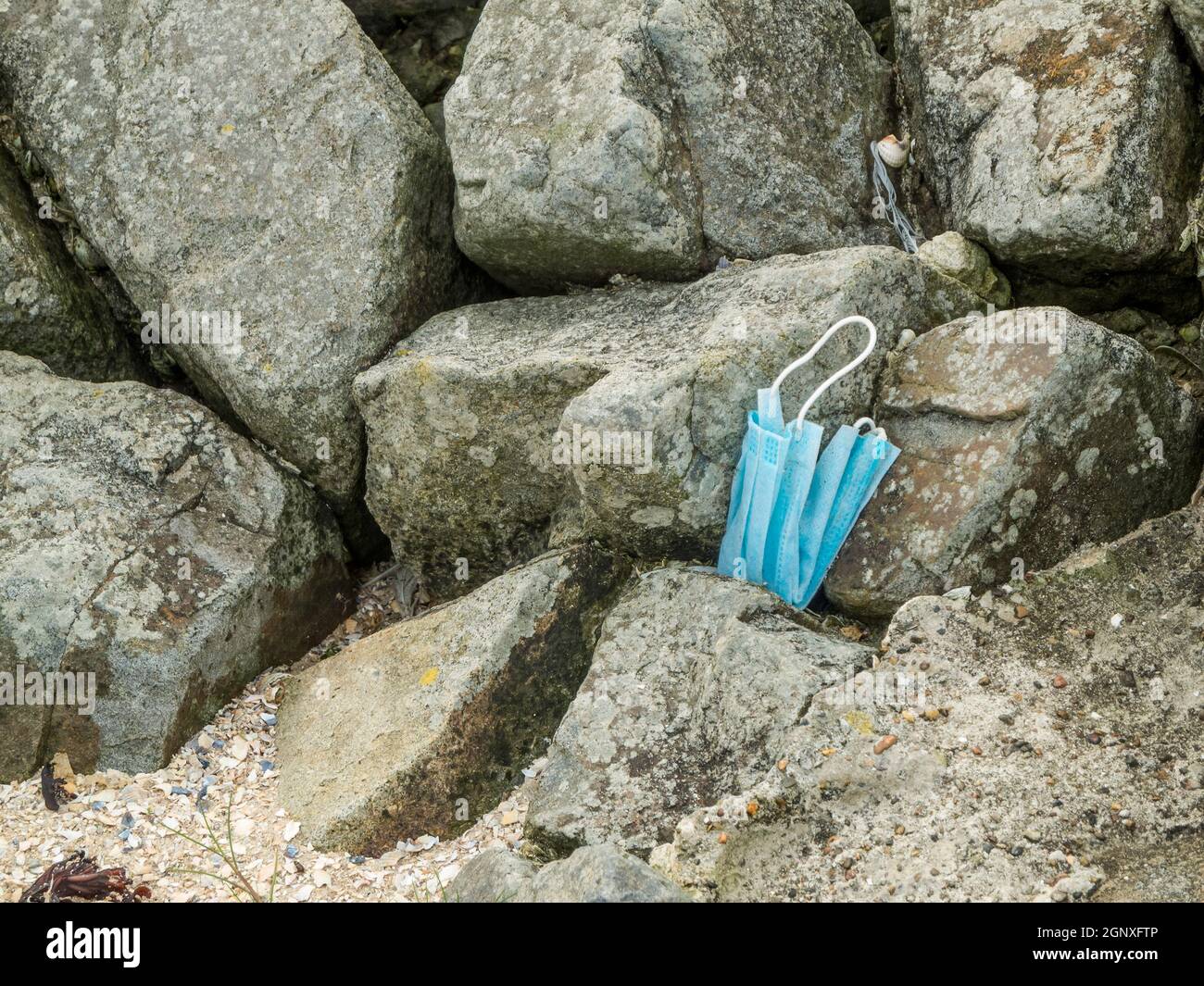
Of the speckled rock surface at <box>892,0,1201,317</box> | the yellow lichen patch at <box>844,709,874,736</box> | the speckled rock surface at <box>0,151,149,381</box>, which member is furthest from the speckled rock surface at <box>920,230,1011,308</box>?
the speckled rock surface at <box>0,151,149,381</box>

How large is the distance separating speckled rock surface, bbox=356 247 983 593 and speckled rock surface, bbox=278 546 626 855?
0.31 meters

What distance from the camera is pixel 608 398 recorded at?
4094 millimetres

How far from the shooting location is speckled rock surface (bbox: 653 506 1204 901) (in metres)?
3.25

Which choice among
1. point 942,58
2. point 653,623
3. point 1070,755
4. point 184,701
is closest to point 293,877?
point 184,701

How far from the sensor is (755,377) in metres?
4.16

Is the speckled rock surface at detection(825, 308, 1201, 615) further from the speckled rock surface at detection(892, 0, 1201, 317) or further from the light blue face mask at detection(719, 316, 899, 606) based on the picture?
the speckled rock surface at detection(892, 0, 1201, 317)

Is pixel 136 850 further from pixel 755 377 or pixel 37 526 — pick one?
pixel 755 377

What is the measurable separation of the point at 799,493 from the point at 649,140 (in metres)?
1.38

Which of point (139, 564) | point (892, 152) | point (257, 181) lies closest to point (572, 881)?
point (139, 564)

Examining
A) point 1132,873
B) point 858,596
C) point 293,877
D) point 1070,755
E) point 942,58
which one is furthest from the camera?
point 942,58

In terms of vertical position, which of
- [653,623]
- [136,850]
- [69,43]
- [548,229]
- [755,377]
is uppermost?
[69,43]

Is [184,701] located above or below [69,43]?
below

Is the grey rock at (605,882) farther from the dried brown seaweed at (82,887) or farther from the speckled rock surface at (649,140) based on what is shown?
the speckled rock surface at (649,140)

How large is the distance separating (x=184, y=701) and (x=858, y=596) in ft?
7.60
